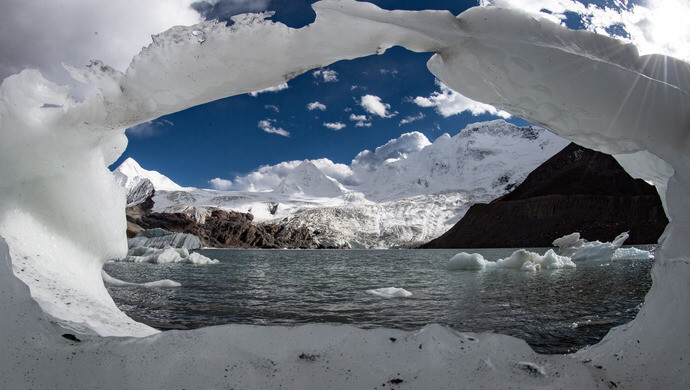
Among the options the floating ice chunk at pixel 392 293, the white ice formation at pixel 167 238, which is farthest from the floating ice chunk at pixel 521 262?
the white ice formation at pixel 167 238

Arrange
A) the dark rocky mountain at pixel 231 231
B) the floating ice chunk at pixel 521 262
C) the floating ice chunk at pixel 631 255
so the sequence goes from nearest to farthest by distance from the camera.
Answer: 1. the floating ice chunk at pixel 521 262
2. the floating ice chunk at pixel 631 255
3. the dark rocky mountain at pixel 231 231

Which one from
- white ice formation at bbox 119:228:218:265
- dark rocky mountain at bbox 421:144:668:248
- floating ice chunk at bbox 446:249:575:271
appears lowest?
dark rocky mountain at bbox 421:144:668:248

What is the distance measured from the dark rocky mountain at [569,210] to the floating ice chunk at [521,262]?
57.5 m

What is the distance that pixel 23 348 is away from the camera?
266 cm

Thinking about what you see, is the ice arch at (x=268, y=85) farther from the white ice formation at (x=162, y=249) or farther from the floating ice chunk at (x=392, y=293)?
the white ice formation at (x=162, y=249)

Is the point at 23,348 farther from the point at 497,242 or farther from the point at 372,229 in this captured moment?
the point at 372,229

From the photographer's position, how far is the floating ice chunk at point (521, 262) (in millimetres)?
21766

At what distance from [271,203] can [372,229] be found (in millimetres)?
54530

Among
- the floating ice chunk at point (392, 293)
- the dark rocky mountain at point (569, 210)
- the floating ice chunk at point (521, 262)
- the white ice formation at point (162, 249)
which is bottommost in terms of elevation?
the dark rocky mountain at point (569, 210)

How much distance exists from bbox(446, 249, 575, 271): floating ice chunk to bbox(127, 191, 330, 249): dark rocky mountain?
118914 millimetres

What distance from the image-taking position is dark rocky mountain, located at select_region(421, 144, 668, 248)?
235 feet

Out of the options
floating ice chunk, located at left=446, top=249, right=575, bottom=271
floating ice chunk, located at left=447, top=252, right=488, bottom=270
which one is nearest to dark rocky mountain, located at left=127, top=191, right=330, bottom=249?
floating ice chunk, located at left=447, top=252, right=488, bottom=270

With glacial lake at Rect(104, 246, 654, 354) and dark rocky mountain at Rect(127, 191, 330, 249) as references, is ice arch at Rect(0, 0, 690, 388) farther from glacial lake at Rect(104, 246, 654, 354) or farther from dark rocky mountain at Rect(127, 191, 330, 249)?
dark rocky mountain at Rect(127, 191, 330, 249)

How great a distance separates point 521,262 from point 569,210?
226ft
